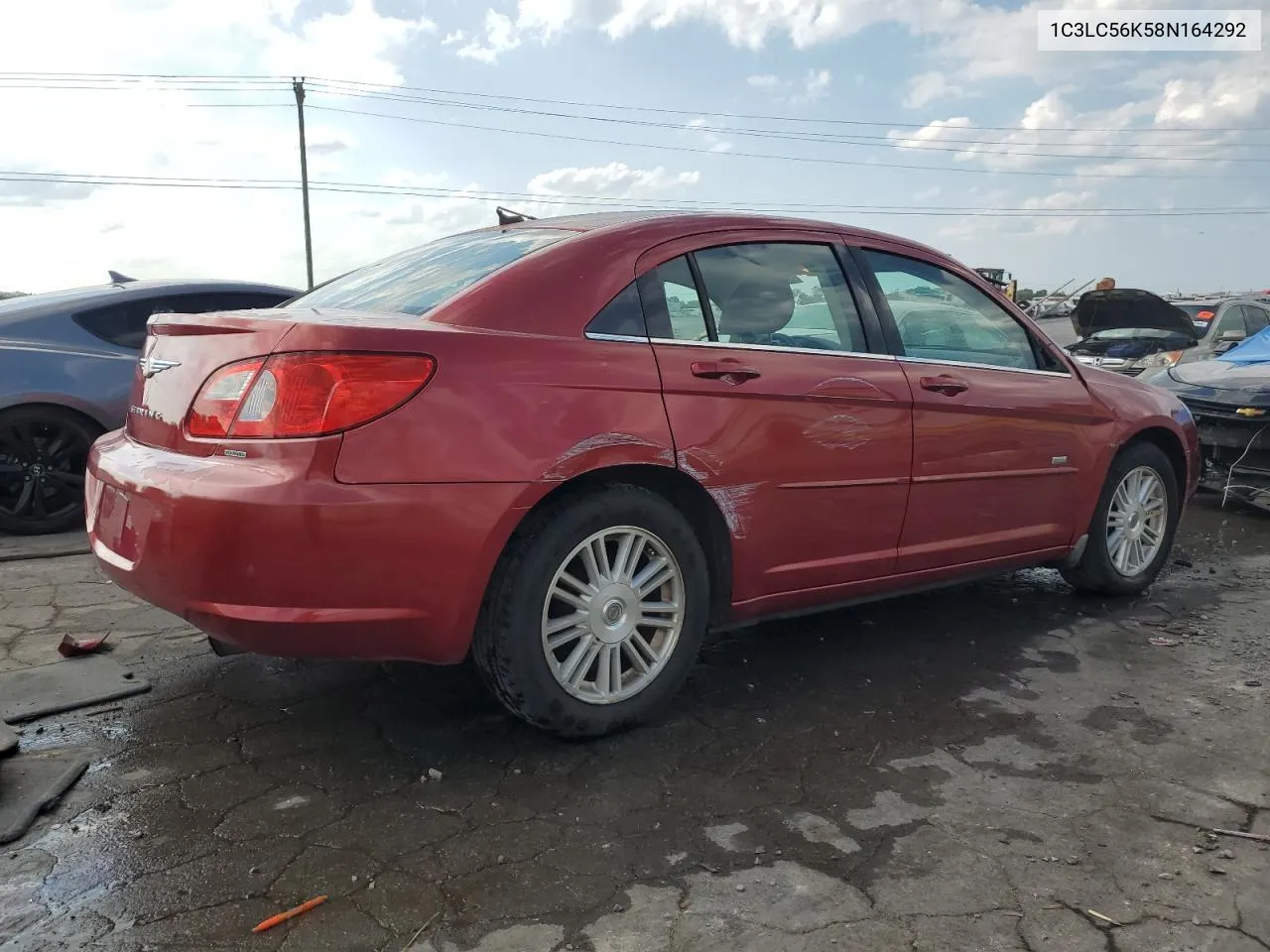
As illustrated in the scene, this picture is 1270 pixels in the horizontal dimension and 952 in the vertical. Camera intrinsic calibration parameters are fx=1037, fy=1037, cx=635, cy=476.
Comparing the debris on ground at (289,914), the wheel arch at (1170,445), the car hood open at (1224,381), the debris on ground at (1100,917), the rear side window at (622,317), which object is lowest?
the debris on ground at (1100,917)

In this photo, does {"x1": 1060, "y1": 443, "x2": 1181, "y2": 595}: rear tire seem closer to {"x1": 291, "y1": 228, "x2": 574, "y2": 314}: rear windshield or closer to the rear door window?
the rear door window

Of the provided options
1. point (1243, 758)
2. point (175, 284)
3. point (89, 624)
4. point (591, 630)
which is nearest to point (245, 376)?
point (591, 630)

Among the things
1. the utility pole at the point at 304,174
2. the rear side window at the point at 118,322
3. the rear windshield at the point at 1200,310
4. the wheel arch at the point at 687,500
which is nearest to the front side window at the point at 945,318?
the wheel arch at the point at 687,500

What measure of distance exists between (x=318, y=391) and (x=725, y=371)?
1.22 metres

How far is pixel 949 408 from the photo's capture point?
3779 millimetres

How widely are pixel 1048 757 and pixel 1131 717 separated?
518 mm

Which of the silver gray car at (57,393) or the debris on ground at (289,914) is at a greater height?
the silver gray car at (57,393)

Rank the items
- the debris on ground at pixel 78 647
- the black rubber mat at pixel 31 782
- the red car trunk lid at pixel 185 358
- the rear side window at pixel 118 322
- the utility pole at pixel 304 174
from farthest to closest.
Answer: the utility pole at pixel 304 174 < the rear side window at pixel 118 322 < the debris on ground at pixel 78 647 < the red car trunk lid at pixel 185 358 < the black rubber mat at pixel 31 782

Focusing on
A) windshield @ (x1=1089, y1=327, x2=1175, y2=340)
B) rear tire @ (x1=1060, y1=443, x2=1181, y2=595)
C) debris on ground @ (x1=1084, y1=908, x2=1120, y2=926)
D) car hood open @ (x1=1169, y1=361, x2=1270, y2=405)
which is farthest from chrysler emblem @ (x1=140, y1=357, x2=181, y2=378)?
windshield @ (x1=1089, y1=327, x2=1175, y2=340)

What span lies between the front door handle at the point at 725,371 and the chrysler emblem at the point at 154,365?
1.47 m

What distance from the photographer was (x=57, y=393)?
5516 millimetres

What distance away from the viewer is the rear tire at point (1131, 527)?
15.1ft

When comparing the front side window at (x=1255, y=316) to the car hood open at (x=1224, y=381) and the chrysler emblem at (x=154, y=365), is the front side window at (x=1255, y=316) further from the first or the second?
the chrysler emblem at (x=154, y=365)

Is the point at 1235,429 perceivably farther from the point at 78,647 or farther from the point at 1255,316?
the point at 1255,316
